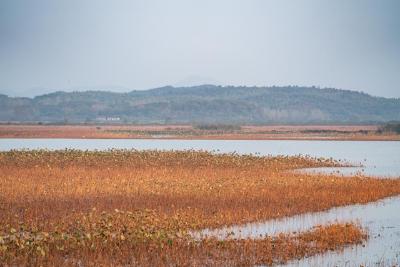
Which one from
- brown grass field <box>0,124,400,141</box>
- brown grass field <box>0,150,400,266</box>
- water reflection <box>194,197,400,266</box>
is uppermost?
brown grass field <box>0,124,400,141</box>

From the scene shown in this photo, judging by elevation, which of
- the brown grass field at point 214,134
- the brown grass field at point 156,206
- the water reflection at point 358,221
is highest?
the brown grass field at point 214,134

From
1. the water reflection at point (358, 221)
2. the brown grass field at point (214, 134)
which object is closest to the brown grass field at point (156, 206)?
the water reflection at point (358, 221)

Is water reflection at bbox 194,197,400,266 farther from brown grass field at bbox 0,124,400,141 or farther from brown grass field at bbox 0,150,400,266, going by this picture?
brown grass field at bbox 0,124,400,141

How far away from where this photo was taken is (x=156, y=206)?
77.0 feet

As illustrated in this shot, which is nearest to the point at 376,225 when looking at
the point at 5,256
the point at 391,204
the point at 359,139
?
the point at 391,204

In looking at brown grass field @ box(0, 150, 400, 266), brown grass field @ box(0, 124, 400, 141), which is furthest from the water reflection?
brown grass field @ box(0, 124, 400, 141)

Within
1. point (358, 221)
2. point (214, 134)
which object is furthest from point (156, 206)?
point (214, 134)

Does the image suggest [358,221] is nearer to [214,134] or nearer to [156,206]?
[156,206]

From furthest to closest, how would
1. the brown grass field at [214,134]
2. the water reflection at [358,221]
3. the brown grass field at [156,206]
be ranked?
the brown grass field at [214,134]
the water reflection at [358,221]
the brown grass field at [156,206]

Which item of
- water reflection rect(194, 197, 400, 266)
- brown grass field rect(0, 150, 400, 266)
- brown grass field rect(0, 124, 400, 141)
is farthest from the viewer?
brown grass field rect(0, 124, 400, 141)

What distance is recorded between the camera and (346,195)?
2752 cm

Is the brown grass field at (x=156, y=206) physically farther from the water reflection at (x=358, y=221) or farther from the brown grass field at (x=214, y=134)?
the brown grass field at (x=214, y=134)

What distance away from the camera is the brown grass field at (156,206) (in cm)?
1627

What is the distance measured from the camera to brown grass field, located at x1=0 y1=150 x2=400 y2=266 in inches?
640
